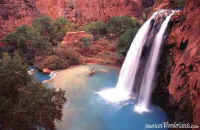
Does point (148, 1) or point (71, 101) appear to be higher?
point (148, 1)

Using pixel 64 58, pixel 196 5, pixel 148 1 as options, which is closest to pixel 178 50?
pixel 196 5

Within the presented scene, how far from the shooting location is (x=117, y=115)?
8.59 m

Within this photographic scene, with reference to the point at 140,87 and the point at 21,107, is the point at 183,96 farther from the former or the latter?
the point at 21,107

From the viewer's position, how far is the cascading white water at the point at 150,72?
920 cm

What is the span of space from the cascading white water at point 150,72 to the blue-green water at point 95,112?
479 mm

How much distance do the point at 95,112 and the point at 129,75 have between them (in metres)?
3.92

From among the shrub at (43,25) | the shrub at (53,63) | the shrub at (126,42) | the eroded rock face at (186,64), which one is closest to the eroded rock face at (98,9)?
the shrub at (43,25)

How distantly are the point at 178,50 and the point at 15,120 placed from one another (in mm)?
7882

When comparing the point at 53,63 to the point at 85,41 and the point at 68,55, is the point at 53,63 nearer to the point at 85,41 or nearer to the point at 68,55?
the point at 68,55

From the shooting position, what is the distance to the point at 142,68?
10188 millimetres

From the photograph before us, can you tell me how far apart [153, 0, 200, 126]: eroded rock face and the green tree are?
4754mm

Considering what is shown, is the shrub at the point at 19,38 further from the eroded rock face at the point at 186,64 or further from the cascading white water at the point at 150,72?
the eroded rock face at the point at 186,64

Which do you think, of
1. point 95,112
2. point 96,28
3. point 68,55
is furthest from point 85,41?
point 95,112

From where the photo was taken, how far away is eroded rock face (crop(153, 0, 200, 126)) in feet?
17.8
